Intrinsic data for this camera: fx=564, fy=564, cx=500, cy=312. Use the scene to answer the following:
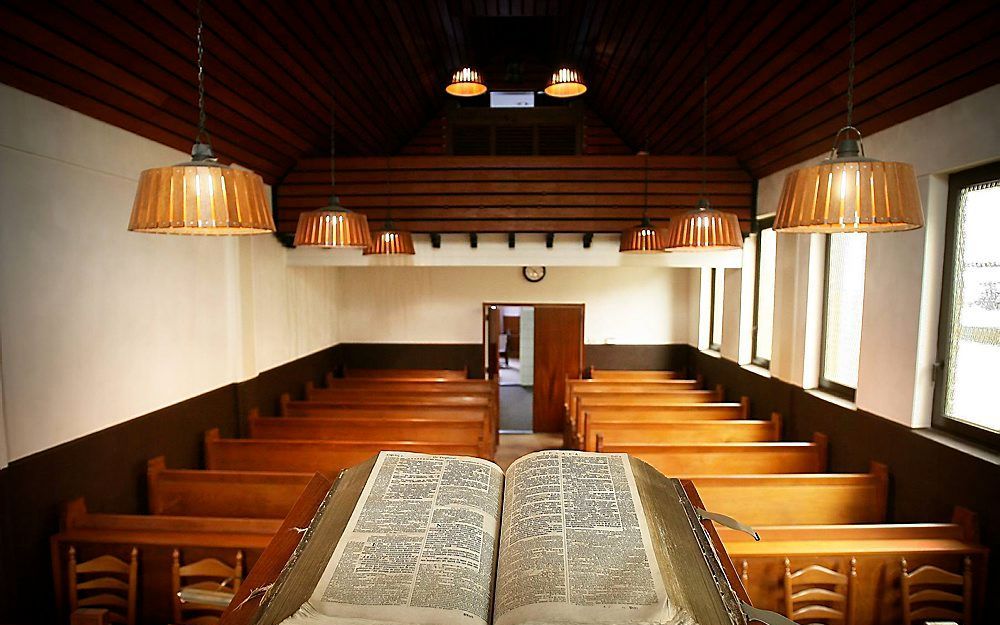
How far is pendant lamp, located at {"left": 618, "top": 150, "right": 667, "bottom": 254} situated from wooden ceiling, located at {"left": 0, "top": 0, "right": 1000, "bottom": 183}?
72 centimetres

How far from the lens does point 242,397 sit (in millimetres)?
5301

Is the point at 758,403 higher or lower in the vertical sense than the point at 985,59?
lower

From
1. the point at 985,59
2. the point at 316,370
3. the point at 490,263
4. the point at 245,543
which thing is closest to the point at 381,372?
the point at 316,370

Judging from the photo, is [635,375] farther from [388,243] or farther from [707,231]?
[707,231]

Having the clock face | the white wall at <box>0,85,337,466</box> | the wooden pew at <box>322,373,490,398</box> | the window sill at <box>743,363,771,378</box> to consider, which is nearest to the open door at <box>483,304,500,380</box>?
the clock face

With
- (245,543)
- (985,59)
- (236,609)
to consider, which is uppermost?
(985,59)

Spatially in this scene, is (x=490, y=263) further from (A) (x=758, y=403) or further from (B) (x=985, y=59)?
(B) (x=985, y=59)

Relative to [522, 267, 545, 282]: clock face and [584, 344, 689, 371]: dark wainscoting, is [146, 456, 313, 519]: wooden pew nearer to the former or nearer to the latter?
[522, 267, 545, 282]: clock face

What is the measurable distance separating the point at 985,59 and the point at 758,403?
3.75 meters

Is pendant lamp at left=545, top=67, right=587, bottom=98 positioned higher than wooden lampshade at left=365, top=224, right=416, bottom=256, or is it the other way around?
pendant lamp at left=545, top=67, right=587, bottom=98

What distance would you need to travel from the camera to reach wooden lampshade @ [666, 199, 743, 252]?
3.27 meters

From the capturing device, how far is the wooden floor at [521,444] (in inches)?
295

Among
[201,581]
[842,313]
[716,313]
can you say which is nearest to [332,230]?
[201,581]

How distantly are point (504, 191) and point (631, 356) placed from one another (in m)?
3.76
